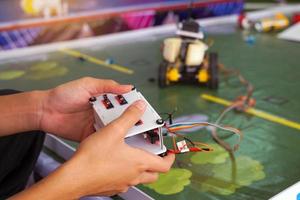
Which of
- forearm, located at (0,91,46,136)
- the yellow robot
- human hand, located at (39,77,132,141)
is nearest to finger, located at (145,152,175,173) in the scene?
human hand, located at (39,77,132,141)

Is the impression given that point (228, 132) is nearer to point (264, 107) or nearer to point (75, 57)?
point (264, 107)

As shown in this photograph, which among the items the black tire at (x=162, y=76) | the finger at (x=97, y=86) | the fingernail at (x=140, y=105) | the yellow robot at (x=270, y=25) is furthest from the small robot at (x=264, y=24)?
the fingernail at (x=140, y=105)

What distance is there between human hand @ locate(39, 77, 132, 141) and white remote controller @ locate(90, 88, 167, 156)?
1.9 inches

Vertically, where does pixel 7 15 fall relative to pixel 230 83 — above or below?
above

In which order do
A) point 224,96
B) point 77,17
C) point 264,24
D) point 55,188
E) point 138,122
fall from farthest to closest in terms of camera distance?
point 264,24 → point 77,17 → point 224,96 → point 138,122 → point 55,188

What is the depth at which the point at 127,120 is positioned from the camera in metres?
0.69

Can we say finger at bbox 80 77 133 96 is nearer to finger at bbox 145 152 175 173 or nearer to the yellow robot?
finger at bbox 145 152 175 173

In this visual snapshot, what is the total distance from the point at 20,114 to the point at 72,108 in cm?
13

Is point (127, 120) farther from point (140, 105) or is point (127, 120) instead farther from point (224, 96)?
point (224, 96)

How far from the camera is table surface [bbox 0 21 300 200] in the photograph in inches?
41.2

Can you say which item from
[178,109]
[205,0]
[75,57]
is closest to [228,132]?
[178,109]

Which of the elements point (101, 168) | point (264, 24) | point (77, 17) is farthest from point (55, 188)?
point (264, 24)

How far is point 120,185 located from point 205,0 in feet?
9.06

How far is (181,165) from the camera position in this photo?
3.71 feet
